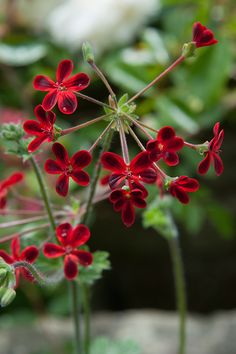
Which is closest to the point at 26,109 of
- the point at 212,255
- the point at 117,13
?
the point at 117,13

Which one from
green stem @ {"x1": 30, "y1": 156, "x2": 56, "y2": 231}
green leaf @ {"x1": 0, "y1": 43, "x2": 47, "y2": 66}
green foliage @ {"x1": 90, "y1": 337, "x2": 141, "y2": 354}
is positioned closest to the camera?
green stem @ {"x1": 30, "y1": 156, "x2": 56, "y2": 231}

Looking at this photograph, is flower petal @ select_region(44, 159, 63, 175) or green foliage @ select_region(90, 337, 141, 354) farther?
green foliage @ select_region(90, 337, 141, 354)

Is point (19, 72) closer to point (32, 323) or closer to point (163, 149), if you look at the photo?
point (32, 323)

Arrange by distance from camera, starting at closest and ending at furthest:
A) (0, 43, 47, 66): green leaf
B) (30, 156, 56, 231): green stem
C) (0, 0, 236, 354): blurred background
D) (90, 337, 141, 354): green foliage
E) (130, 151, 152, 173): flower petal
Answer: (130, 151, 152, 173): flower petal < (30, 156, 56, 231): green stem < (90, 337, 141, 354): green foliage < (0, 0, 236, 354): blurred background < (0, 43, 47, 66): green leaf

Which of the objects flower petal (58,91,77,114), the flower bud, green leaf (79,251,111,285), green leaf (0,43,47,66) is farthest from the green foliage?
green leaf (0,43,47,66)

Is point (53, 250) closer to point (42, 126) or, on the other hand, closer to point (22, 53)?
point (42, 126)

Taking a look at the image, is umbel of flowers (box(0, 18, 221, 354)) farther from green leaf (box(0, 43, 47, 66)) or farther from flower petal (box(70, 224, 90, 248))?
green leaf (box(0, 43, 47, 66))

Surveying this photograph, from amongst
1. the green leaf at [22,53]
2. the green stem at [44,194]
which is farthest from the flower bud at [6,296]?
the green leaf at [22,53]
